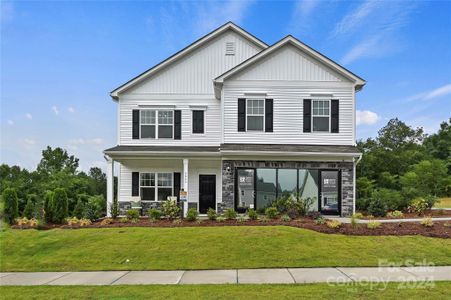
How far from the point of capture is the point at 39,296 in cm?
675

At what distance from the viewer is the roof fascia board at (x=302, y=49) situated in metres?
17.2

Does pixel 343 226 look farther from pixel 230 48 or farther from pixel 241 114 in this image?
pixel 230 48

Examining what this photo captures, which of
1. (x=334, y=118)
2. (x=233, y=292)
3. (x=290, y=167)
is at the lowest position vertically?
(x=233, y=292)

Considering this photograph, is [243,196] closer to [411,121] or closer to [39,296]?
[39,296]

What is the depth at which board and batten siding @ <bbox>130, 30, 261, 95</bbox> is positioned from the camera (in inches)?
773

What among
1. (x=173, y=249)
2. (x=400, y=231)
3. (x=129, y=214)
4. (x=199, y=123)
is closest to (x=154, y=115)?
(x=199, y=123)

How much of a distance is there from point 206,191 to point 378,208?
830cm

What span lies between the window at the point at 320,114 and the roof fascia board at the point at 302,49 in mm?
1595

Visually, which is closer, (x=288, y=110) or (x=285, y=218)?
(x=285, y=218)

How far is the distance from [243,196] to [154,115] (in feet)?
21.5

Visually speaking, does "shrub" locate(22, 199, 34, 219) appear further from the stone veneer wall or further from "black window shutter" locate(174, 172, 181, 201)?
the stone veneer wall

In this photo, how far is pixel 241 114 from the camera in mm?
17438

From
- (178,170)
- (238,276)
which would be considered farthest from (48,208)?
(238,276)

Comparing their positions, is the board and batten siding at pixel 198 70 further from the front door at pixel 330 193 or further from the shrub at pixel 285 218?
the shrub at pixel 285 218
